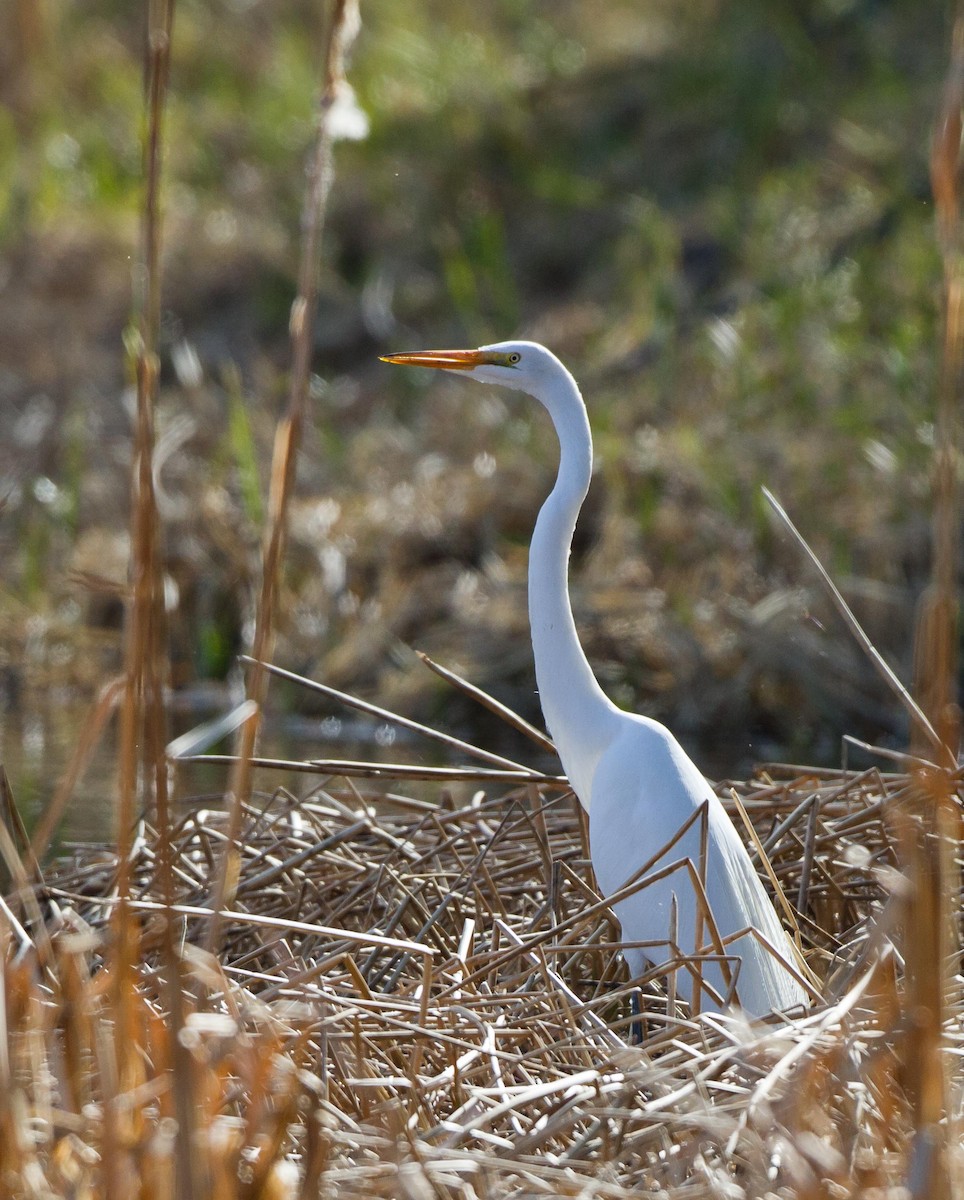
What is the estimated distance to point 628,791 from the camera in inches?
105

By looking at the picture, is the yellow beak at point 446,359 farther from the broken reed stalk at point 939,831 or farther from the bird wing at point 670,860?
the broken reed stalk at point 939,831

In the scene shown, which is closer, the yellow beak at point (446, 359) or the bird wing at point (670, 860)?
the bird wing at point (670, 860)

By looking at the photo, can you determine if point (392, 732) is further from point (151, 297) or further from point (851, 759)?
point (151, 297)

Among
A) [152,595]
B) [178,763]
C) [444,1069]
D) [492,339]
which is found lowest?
[178,763]

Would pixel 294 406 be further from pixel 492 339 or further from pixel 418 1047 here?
pixel 492 339

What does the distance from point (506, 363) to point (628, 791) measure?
77 centimetres

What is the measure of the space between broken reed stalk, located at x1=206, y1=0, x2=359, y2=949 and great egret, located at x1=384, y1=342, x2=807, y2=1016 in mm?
1013

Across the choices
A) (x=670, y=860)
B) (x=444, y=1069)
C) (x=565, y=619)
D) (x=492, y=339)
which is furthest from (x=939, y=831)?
(x=492, y=339)

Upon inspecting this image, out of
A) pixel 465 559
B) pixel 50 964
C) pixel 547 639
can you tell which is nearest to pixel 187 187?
pixel 465 559

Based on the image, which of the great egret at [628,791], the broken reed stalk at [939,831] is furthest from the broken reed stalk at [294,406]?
the great egret at [628,791]

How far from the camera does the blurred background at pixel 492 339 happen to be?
20.0 feet

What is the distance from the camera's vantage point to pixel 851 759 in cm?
521

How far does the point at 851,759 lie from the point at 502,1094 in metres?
3.62

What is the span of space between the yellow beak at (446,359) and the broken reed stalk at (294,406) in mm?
1454
